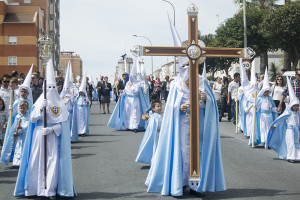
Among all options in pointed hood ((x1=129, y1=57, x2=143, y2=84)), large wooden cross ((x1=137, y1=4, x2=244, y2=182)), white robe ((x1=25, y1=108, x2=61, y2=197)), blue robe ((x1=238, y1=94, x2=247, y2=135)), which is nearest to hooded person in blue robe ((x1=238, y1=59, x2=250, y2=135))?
blue robe ((x1=238, y1=94, x2=247, y2=135))

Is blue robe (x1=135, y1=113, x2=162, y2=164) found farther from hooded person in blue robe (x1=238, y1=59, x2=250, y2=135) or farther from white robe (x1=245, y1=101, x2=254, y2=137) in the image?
hooded person in blue robe (x1=238, y1=59, x2=250, y2=135)

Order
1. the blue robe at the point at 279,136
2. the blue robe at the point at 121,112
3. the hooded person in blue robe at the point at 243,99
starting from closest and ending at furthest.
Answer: the blue robe at the point at 279,136 < the hooded person in blue robe at the point at 243,99 < the blue robe at the point at 121,112

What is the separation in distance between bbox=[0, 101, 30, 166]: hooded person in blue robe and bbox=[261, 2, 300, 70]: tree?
27.2 meters

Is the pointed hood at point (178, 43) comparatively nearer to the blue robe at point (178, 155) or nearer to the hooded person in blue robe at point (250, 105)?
the blue robe at point (178, 155)

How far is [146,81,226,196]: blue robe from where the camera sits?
6.92 metres

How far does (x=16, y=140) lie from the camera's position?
9883 millimetres

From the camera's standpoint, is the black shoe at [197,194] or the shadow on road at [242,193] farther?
the shadow on road at [242,193]

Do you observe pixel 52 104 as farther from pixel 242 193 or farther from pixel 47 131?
pixel 242 193

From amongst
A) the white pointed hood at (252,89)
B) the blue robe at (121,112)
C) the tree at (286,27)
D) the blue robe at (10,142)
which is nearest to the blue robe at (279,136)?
the white pointed hood at (252,89)

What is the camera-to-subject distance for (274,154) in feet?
38.2

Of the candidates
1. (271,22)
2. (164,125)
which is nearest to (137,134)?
(164,125)

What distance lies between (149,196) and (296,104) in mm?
4843

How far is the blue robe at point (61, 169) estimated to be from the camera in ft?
22.6

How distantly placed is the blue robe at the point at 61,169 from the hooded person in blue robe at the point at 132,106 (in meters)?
9.98
